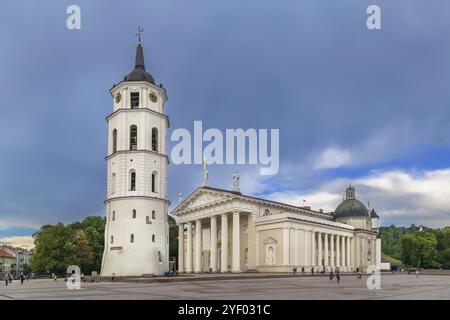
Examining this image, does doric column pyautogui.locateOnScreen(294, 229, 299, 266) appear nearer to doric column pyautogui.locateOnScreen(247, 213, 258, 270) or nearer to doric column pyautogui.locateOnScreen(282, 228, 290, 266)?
doric column pyautogui.locateOnScreen(282, 228, 290, 266)

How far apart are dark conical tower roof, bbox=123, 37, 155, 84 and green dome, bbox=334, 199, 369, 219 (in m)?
70.5

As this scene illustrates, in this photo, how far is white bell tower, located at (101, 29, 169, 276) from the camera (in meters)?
50.2

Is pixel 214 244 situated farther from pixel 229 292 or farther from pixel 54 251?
pixel 229 292

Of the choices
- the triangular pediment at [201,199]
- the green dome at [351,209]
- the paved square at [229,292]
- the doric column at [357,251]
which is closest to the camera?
the paved square at [229,292]

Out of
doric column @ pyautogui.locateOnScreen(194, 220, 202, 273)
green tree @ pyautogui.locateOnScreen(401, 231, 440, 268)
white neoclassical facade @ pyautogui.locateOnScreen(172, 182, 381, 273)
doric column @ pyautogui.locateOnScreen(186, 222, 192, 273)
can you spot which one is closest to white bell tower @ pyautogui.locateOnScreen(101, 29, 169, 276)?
white neoclassical facade @ pyautogui.locateOnScreen(172, 182, 381, 273)

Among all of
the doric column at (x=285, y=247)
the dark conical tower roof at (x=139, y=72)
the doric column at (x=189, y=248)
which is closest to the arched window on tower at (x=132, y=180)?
the dark conical tower roof at (x=139, y=72)

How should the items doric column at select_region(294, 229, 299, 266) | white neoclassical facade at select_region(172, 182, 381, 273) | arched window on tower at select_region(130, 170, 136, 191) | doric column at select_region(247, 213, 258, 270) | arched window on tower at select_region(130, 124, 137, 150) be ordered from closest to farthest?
arched window on tower at select_region(130, 170, 136, 191) → arched window on tower at select_region(130, 124, 137, 150) → doric column at select_region(294, 229, 299, 266) → white neoclassical facade at select_region(172, 182, 381, 273) → doric column at select_region(247, 213, 258, 270)

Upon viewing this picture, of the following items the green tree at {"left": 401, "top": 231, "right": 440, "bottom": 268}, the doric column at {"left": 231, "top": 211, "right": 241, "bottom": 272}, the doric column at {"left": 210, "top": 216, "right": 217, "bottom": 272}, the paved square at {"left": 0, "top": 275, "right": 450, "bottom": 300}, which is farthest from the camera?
the green tree at {"left": 401, "top": 231, "right": 440, "bottom": 268}

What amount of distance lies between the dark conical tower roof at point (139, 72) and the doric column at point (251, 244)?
35137 mm

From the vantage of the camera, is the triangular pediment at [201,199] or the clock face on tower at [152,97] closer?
the clock face on tower at [152,97]

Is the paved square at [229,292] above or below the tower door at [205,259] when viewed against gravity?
above

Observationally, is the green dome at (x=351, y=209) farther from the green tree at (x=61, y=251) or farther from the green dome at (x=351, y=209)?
the green tree at (x=61, y=251)

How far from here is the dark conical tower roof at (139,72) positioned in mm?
53750
